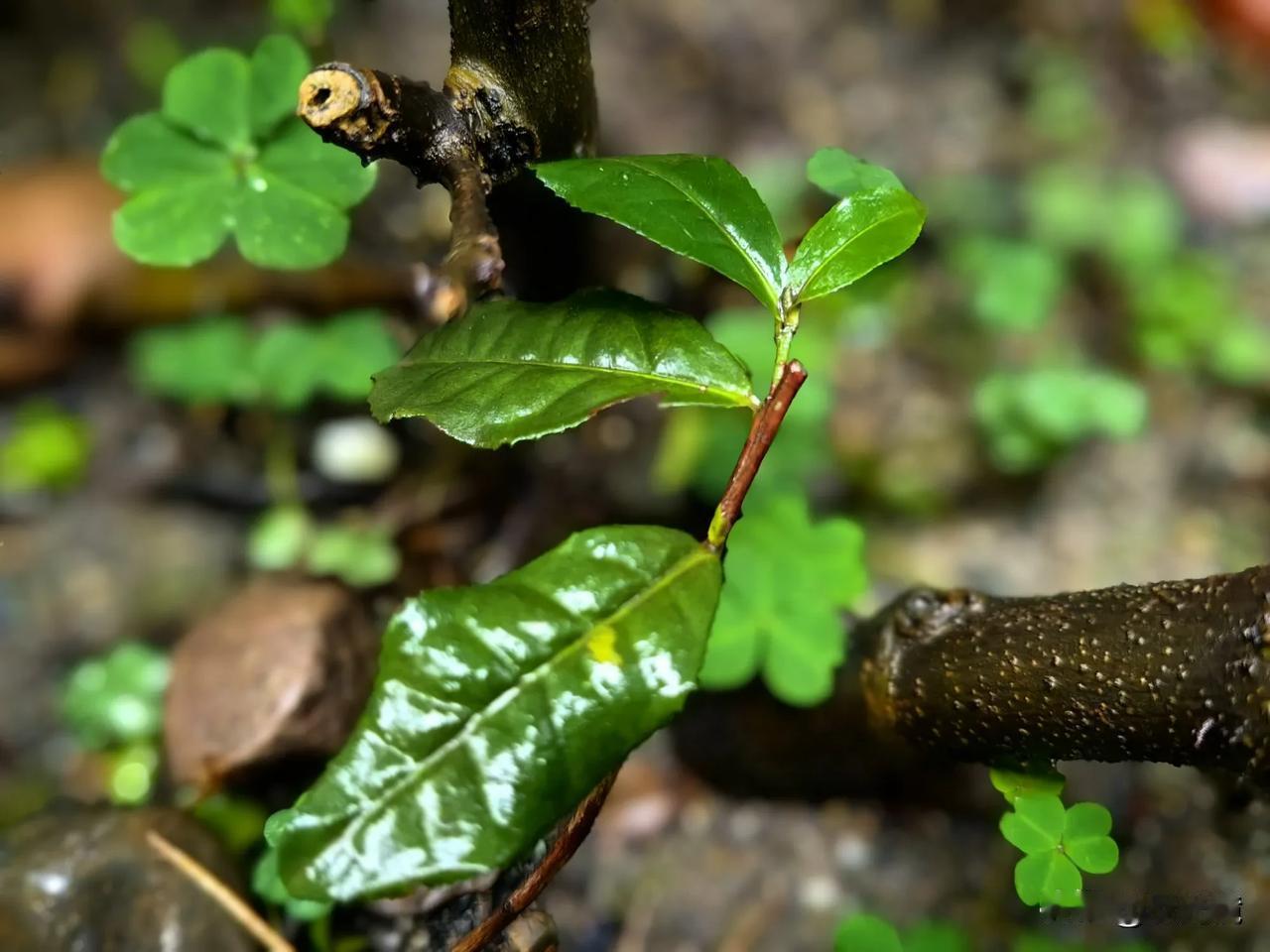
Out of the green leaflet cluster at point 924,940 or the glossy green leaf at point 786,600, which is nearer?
the green leaflet cluster at point 924,940

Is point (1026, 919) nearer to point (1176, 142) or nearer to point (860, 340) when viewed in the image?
point (860, 340)

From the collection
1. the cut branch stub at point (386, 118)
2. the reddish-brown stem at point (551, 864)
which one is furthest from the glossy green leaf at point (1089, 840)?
the cut branch stub at point (386, 118)

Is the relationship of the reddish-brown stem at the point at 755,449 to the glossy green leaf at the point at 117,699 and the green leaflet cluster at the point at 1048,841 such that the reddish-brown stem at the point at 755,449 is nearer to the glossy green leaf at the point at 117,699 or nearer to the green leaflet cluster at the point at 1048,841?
the green leaflet cluster at the point at 1048,841

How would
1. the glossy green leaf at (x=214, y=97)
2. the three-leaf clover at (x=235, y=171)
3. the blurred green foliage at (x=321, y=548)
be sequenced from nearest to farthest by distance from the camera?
the three-leaf clover at (x=235, y=171) < the glossy green leaf at (x=214, y=97) < the blurred green foliage at (x=321, y=548)

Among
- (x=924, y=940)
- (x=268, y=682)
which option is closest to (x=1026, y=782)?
(x=924, y=940)

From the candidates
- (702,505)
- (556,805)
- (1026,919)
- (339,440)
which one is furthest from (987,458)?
(556,805)

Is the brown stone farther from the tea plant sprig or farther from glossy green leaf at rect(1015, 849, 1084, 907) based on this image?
glossy green leaf at rect(1015, 849, 1084, 907)

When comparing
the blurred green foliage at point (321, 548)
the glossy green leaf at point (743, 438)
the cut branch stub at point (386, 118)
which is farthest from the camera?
the glossy green leaf at point (743, 438)

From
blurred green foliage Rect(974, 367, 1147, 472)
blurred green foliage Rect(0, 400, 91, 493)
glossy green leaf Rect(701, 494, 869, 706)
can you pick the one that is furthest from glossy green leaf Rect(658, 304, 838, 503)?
blurred green foliage Rect(0, 400, 91, 493)
